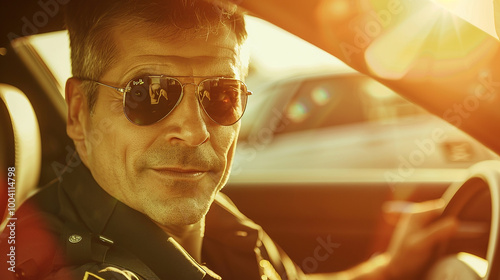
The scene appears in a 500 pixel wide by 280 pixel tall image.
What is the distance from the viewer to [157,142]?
4.94 feet

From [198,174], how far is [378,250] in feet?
5.79

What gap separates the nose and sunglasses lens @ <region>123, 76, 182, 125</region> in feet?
0.09

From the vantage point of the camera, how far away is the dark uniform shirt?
138 centimetres

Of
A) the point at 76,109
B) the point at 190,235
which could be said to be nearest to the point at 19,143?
the point at 76,109

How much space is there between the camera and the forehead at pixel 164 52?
151 cm

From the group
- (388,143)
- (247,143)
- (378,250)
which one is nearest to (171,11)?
(378,250)

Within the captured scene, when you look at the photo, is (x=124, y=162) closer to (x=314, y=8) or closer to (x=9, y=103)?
(x=9, y=103)

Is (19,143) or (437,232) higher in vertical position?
(19,143)

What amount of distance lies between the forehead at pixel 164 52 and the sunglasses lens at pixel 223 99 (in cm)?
4

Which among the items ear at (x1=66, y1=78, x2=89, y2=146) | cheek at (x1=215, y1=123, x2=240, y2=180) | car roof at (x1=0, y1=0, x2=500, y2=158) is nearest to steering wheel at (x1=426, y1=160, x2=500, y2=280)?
car roof at (x1=0, y1=0, x2=500, y2=158)

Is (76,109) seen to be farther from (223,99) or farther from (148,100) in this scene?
(223,99)

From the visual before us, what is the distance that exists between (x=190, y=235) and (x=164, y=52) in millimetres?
603

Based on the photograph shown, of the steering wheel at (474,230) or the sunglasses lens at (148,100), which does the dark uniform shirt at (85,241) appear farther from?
the steering wheel at (474,230)

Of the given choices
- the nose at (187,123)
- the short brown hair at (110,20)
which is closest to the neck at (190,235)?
the nose at (187,123)
